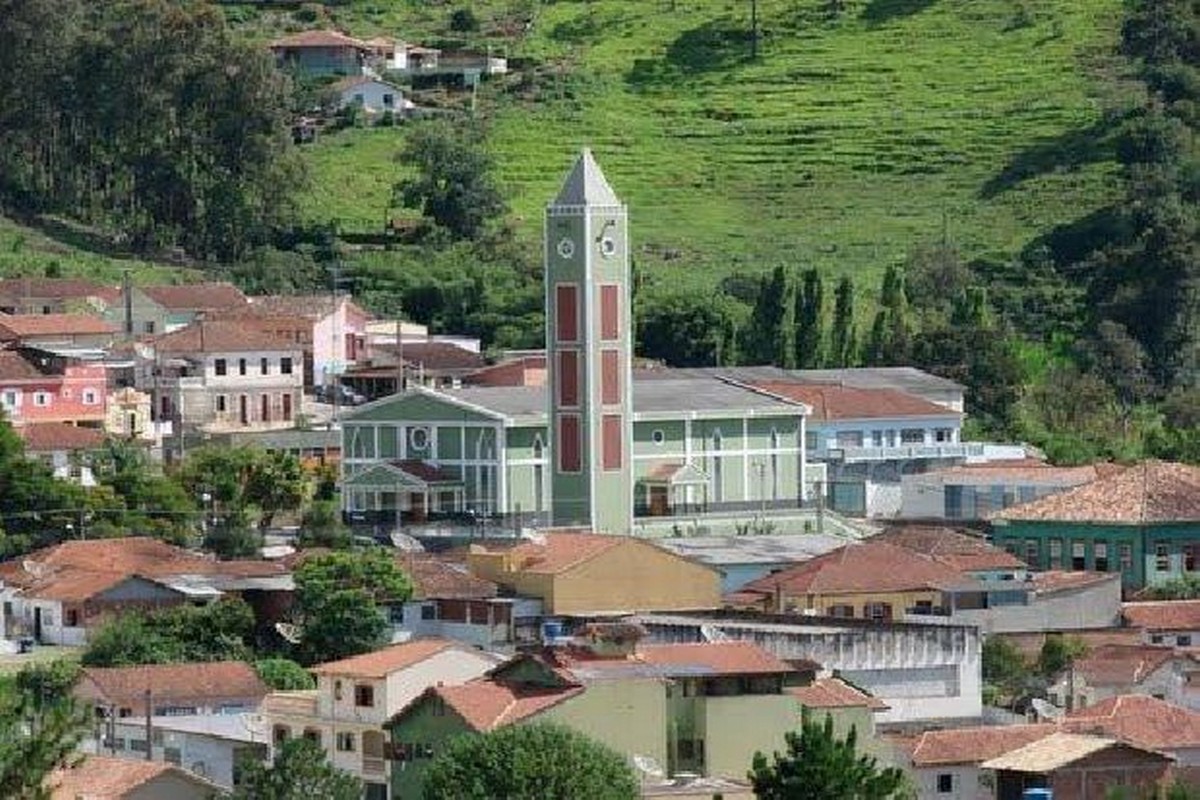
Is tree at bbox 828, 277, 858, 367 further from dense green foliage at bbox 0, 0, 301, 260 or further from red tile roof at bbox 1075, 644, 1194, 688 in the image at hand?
red tile roof at bbox 1075, 644, 1194, 688

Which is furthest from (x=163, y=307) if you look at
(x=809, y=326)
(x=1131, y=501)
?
(x=1131, y=501)

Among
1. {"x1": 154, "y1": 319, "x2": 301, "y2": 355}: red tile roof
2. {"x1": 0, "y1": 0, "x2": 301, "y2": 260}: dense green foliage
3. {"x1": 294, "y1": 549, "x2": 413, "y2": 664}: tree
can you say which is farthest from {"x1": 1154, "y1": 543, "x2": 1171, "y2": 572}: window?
{"x1": 0, "y1": 0, "x2": 301, "y2": 260}: dense green foliage

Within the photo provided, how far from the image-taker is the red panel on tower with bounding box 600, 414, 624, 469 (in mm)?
72688

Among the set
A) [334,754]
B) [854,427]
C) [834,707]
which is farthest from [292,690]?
[854,427]

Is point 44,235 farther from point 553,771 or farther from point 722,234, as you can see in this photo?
point 553,771

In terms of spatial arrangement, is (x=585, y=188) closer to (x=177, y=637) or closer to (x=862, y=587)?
(x=862, y=587)

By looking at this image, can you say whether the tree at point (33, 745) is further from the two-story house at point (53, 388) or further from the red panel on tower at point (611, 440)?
the two-story house at point (53, 388)

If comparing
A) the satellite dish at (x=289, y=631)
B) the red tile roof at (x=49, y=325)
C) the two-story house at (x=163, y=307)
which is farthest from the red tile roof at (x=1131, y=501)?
the two-story house at (x=163, y=307)

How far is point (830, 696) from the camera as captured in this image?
51.2 metres

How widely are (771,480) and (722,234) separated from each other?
2604 cm

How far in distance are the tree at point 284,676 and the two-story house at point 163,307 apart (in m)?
29.8

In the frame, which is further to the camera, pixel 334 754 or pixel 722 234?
pixel 722 234

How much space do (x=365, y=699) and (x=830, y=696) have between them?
498 centimetres

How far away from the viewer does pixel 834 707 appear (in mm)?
50719
